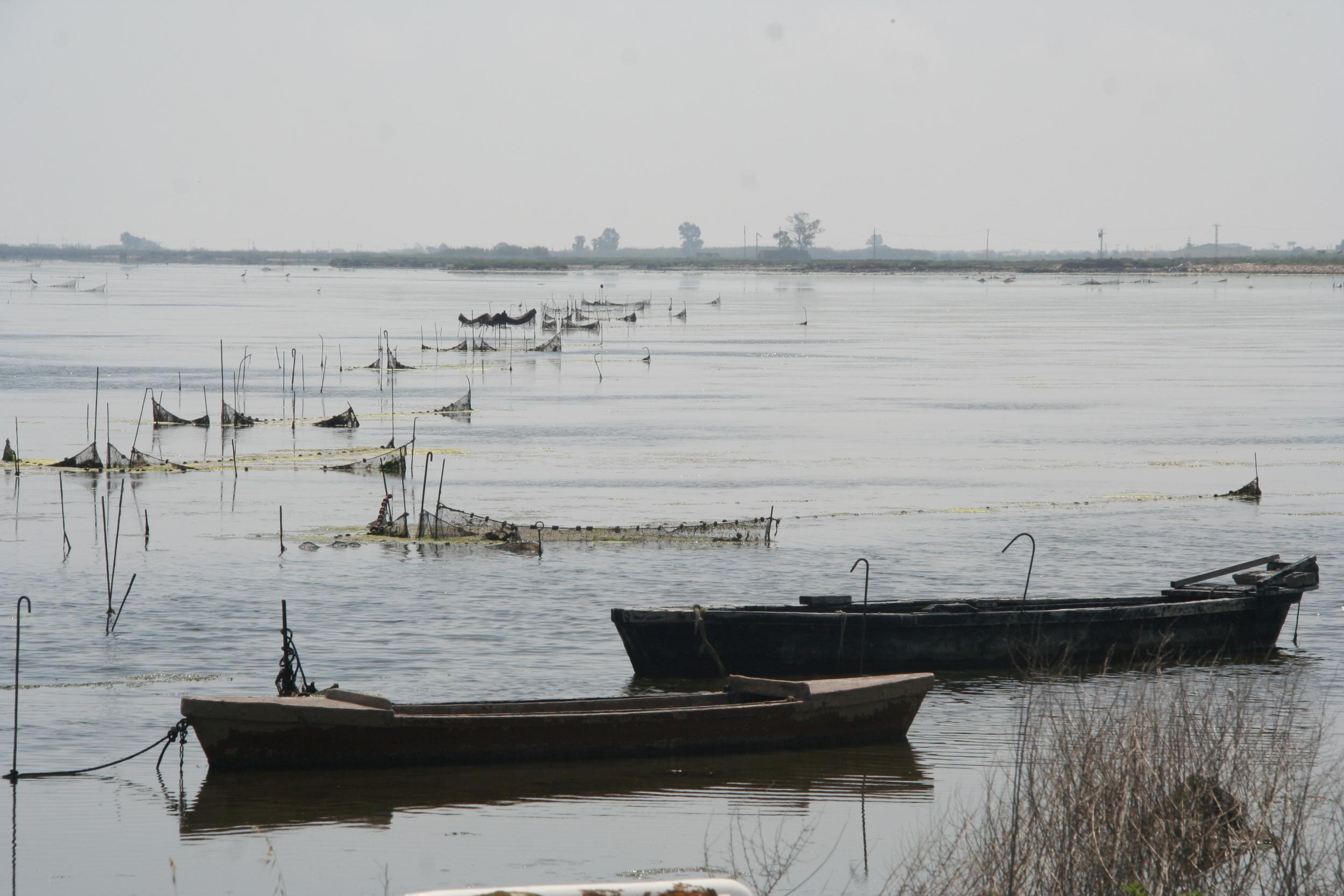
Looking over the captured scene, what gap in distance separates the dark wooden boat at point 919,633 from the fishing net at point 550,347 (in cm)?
5283

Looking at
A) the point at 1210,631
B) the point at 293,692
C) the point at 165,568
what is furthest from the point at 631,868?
the point at 165,568

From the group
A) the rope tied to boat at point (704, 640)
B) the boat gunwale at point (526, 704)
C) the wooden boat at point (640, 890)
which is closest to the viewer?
the wooden boat at point (640, 890)

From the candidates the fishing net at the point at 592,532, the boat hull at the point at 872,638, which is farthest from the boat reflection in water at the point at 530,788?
the fishing net at the point at 592,532

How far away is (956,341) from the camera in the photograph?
245 ft

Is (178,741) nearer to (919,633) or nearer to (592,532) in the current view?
(919,633)

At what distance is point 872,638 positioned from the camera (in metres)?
15.9

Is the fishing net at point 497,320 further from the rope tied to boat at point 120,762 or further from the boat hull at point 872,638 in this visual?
the rope tied to boat at point 120,762

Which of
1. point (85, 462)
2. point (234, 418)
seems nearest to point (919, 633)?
point (85, 462)

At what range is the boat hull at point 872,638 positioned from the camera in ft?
51.6

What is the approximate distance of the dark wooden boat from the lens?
15742 mm

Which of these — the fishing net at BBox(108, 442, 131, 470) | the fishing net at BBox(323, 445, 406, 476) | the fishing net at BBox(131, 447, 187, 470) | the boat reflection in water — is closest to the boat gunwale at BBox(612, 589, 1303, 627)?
the boat reflection in water

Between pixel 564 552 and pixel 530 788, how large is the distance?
10863mm

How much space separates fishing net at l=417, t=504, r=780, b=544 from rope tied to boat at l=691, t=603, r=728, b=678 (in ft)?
24.4

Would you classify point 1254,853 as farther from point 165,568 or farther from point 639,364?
point 639,364
